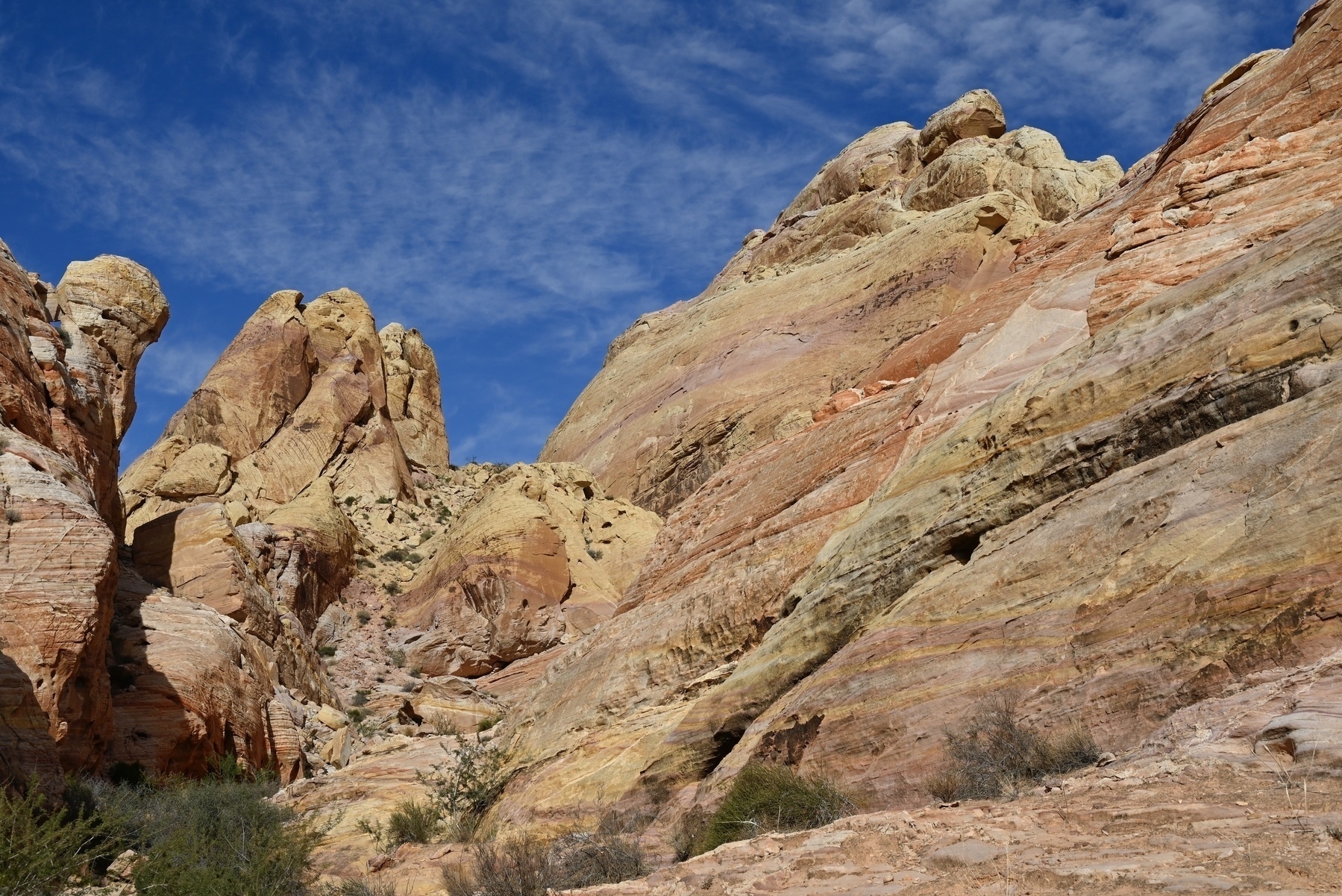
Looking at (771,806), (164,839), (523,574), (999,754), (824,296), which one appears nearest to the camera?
(999,754)

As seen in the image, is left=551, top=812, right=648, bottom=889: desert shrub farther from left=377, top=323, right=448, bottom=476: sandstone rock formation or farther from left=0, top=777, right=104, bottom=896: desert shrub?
left=377, top=323, right=448, bottom=476: sandstone rock formation

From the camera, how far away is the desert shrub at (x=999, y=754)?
882 cm

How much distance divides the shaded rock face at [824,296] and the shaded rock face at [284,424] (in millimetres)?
8413

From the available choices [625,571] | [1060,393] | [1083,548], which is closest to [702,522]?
[1060,393]

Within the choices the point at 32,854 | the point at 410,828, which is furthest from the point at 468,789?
the point at 32,854

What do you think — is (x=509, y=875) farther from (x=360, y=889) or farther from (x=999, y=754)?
(x=999, y=754)

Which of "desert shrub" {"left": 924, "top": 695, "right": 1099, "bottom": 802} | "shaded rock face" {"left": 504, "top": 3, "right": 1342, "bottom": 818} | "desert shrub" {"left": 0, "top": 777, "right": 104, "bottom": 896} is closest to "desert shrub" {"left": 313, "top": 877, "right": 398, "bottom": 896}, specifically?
"desert shrub" {"left": 0, "top": 777, "right": 104, "bottom": 896}

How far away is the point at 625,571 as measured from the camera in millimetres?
39156

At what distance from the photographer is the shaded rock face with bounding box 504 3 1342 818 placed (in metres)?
9.09

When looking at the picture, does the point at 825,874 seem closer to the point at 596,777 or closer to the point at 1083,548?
the point at 1083,548

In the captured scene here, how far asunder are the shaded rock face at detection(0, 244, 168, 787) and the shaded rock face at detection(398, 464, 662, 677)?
39.6 feet

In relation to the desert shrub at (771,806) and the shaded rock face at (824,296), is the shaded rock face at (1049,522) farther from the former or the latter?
the shaded rock face at (824,296)

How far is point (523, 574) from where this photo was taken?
1471 inches

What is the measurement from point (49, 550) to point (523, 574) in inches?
728
